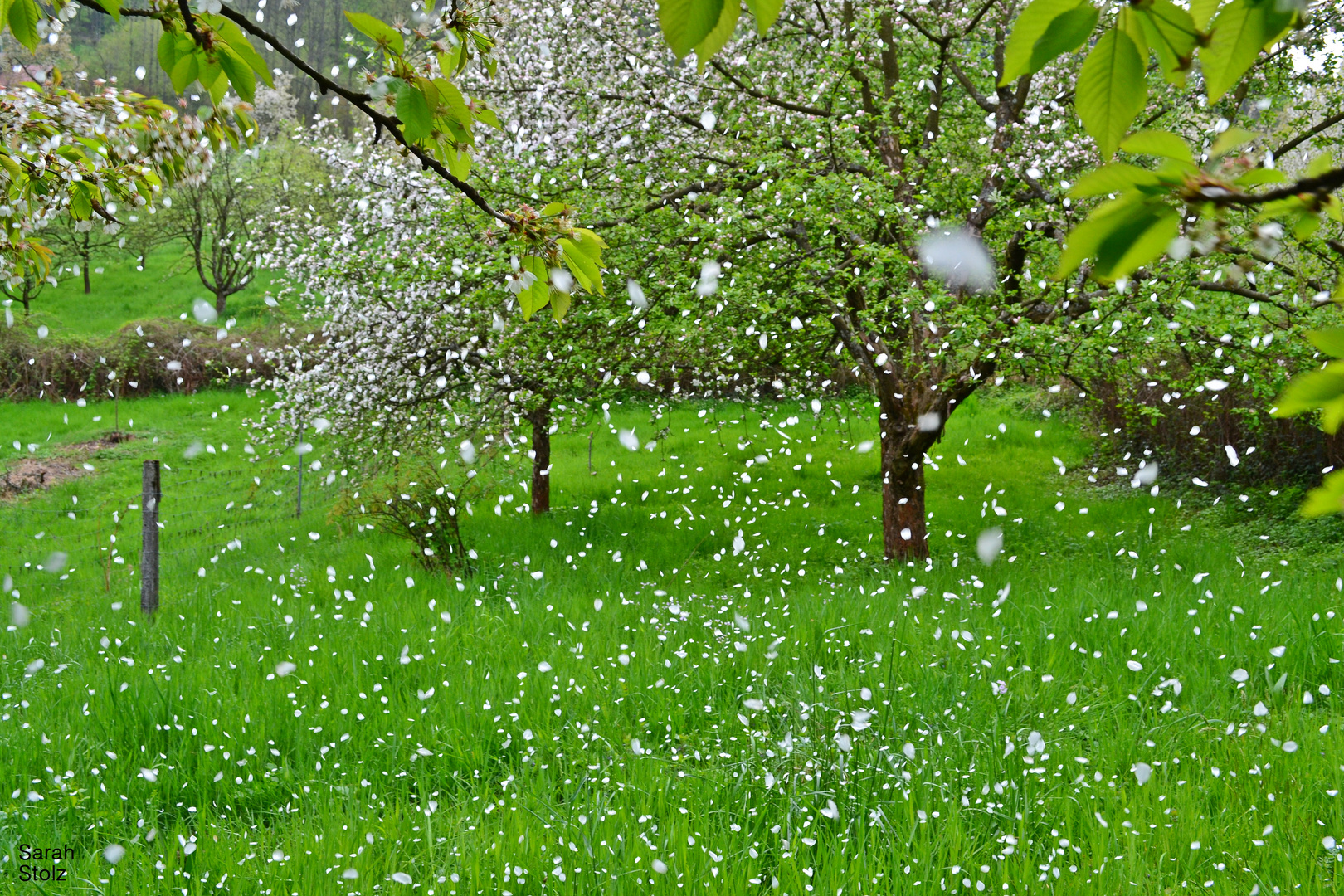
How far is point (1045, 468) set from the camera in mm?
14086

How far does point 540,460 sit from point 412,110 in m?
10.4

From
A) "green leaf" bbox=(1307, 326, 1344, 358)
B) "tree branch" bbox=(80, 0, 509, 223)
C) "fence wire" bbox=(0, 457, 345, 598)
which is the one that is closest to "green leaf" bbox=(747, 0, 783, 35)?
"green leaf" bbox=(1307, 326, 1344, 358)

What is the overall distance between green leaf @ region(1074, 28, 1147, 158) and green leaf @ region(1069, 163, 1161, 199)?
21 cm

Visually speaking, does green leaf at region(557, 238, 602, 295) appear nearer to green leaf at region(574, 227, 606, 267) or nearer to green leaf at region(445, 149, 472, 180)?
green leaf at region(574, 227, 606, 267)

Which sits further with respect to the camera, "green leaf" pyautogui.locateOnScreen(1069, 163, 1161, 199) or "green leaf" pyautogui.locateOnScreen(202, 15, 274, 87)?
"green leaf" pyautogui.locateOnScreen(202, 15, 274, 87)

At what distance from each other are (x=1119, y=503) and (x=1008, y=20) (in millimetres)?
6258

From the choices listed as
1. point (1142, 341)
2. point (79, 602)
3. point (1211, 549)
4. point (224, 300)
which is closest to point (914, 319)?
point (1142, 341)

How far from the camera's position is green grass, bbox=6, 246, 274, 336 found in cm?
2858

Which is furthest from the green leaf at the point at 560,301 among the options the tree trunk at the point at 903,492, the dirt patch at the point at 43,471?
the dirt patch at the point at 43,471

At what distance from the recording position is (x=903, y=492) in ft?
30.2

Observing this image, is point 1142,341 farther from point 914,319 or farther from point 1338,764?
point 1338,764

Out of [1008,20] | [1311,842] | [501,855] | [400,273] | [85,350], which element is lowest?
[501,855]

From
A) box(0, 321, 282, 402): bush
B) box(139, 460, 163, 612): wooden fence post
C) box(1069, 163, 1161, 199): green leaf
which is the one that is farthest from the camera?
box(0, 321, 282, 402): bush

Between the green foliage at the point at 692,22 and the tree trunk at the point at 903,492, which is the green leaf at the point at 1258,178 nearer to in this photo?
the green foliage at the point at 692,22
